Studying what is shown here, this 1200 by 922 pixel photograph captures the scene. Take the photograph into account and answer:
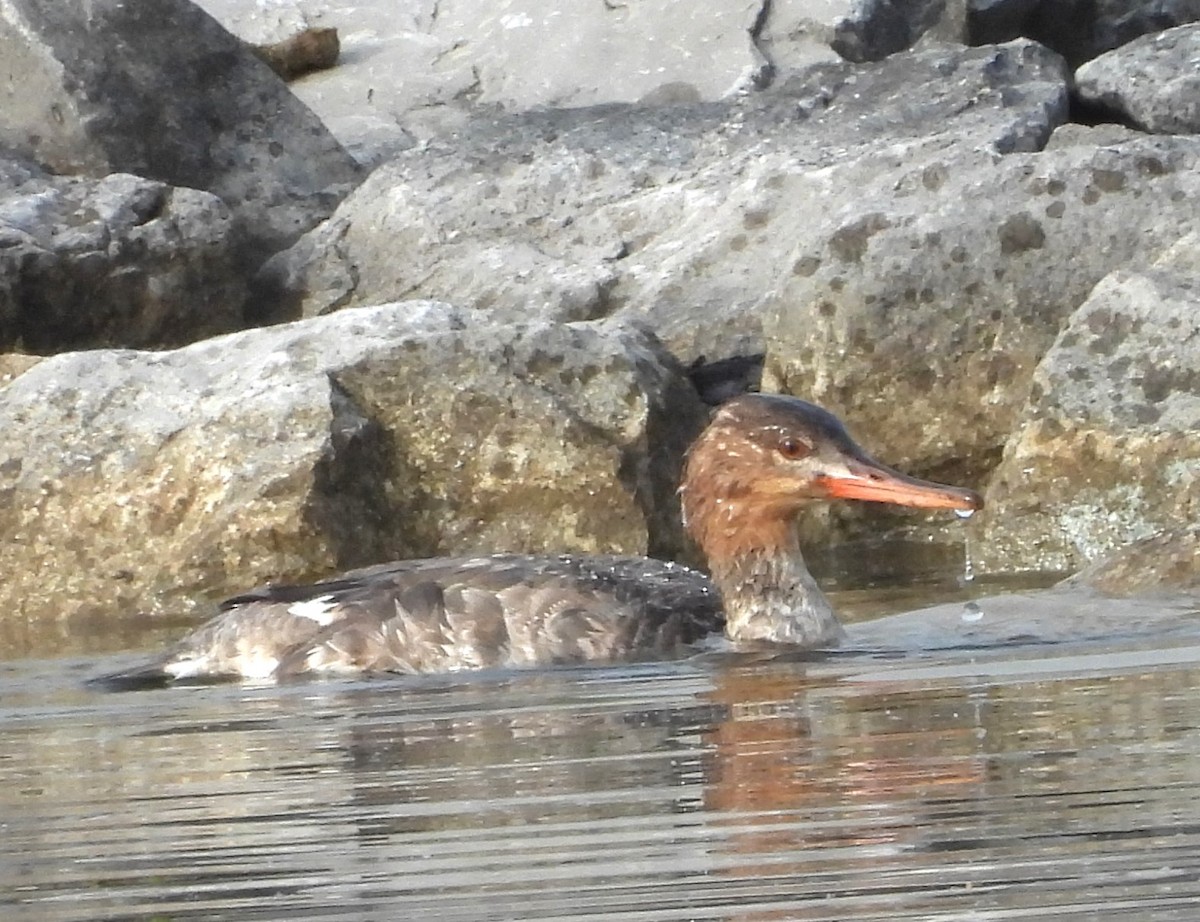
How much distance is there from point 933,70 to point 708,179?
1726 mm

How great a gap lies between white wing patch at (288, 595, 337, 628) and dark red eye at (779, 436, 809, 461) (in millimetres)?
1498

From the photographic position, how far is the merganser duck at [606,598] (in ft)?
26.7

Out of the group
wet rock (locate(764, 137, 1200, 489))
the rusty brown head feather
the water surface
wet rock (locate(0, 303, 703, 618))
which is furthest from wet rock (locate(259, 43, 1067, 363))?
the water surface

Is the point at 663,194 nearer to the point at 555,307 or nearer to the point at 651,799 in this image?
the point at 555,307

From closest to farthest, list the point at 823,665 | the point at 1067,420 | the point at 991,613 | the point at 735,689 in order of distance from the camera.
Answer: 1. the point at 735,689
2. the point at 823,665
3. the point at 991,613
4. the point at 1067,420

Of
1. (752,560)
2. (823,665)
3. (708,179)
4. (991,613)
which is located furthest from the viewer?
(708,179)

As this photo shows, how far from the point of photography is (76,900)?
382 cm

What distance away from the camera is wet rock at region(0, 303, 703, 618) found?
35.7 feet

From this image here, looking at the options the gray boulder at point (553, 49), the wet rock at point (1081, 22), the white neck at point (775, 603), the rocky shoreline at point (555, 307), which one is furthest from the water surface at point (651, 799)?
the wet rock at point (1081, 22)

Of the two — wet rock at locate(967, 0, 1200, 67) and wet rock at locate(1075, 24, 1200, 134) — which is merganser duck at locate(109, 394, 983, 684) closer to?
wet rock at locate(1075, 24, 1200, 134)

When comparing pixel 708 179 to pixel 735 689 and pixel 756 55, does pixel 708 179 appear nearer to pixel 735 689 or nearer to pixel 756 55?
pixel 756 55

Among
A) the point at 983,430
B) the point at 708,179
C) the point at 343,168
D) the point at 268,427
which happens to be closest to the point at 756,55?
the point at 343,168

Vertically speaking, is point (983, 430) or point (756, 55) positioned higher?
point (756, 55)

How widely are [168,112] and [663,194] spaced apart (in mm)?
3551
